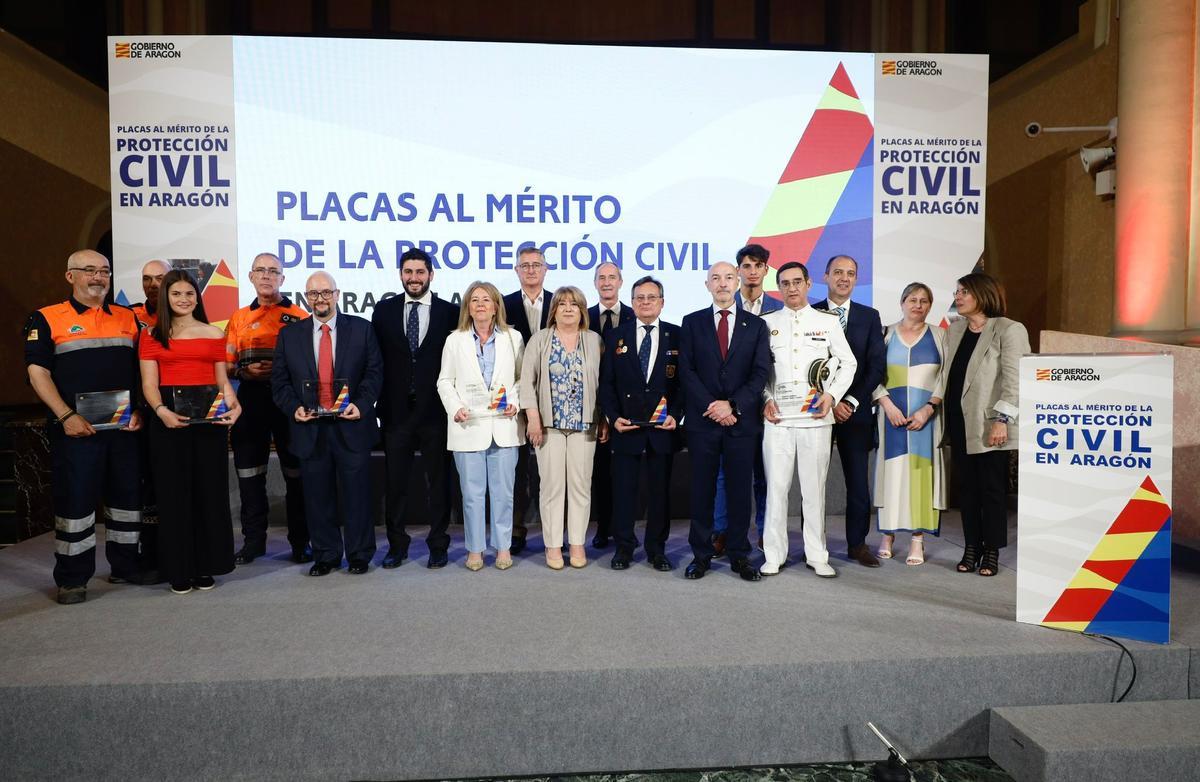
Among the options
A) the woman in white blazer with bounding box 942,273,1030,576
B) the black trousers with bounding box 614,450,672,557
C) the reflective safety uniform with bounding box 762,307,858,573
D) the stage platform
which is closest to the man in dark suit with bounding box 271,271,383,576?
the stage platform

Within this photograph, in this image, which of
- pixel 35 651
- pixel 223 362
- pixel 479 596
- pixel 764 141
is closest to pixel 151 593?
pixel 35 651

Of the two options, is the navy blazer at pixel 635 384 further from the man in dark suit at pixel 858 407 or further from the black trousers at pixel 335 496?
the black trousers at pixel 335 496

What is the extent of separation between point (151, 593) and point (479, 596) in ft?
4.76

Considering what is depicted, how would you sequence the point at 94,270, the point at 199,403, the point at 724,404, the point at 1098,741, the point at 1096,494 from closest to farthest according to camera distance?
the point at 1098,741, the point at 1096,494, the point at 94,270, the point at 199,403, the point at 724,404

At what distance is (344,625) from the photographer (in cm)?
317

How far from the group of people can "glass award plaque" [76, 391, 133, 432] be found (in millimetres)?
41

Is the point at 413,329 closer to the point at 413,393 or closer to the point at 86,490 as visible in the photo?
the point at 413,393

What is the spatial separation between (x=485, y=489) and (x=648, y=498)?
78cm

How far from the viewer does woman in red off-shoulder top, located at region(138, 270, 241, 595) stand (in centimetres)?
350

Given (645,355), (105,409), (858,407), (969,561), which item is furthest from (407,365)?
(969,561)

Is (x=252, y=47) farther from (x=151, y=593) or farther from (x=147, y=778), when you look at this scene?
(x=147, y=778)

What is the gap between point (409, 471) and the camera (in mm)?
4094

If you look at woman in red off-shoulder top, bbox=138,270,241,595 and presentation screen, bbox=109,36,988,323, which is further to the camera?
presentation screen, bbox=109,36,988,323

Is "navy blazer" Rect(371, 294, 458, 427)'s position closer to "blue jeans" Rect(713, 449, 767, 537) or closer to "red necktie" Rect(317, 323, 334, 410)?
"red necktie" Rect(317, 323, 334, 410)
